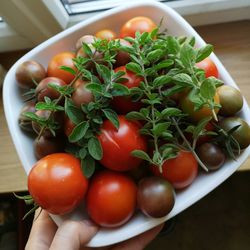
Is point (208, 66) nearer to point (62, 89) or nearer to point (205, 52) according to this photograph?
point (205, 52)

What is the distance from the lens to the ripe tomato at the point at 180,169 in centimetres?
45

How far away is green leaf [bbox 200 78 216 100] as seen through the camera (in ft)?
1.32

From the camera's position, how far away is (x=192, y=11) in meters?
0.69

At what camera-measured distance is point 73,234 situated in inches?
17.9

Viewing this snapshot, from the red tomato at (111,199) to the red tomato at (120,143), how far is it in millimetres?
19

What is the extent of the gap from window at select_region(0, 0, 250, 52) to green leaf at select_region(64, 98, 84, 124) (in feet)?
0.85

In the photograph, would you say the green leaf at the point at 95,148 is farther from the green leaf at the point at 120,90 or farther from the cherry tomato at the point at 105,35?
the cherry tomato at the point at 105,35

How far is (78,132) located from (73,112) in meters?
0.03

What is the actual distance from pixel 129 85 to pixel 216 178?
16 centimetres

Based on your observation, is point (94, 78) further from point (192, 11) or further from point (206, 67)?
point (192, 11)

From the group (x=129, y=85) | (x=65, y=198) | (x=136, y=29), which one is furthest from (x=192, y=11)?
(x=65, y=198)

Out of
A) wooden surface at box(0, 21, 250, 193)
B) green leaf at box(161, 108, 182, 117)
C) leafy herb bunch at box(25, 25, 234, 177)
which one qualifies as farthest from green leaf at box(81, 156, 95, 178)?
wooden surface at box(0, 21, 250, 193)

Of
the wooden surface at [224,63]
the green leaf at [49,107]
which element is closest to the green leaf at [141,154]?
the green leaf at [49,107]

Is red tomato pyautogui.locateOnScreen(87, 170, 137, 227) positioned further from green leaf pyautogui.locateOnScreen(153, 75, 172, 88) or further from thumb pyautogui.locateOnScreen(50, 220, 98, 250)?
green leaf pyautogui.locateOnScreen(153, 75, 172, 88)
